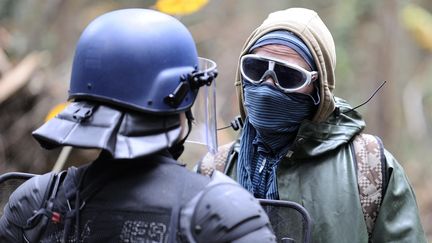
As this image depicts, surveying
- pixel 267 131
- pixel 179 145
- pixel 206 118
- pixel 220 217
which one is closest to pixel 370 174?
pixel 267 131

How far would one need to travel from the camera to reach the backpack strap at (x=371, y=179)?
2.80 metres

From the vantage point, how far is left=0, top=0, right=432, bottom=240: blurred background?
5.94 metres

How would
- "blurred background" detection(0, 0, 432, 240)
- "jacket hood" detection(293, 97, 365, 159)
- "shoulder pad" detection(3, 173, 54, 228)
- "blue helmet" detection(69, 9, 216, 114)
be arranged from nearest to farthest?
"blue helmet" detection(69, 9, 216, 114) < "shoulder pad" detection(3, 173, 54, 228) < "jacket hood" detection(293, 97, 365, 159) < "blurred background" detection(0, 0, 432, 240)

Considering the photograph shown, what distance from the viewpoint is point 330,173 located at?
288cm

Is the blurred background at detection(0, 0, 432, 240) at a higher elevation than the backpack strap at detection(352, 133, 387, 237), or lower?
lower

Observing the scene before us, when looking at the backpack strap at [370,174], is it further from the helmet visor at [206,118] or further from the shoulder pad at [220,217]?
the shoulder pad at [220,217]

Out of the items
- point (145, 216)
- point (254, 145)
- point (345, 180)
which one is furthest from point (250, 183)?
point (145, 216)

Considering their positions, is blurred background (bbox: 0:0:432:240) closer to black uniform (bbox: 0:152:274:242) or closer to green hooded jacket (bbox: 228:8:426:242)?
green hooded jacket (bbox: 228:8:426:242)

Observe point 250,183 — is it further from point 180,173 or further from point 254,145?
point 180,173

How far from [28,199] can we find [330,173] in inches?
52.2

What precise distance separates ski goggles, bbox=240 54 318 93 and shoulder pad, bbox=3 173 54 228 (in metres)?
1.13

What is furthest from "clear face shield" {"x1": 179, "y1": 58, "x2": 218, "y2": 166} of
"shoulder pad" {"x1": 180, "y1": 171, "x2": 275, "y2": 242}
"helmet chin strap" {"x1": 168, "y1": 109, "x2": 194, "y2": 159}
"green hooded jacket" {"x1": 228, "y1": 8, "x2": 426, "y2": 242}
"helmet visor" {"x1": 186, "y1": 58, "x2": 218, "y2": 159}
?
"green hooded jacket" {"x1": 228, "y1": 8, "x2": 426, "y2": 242}

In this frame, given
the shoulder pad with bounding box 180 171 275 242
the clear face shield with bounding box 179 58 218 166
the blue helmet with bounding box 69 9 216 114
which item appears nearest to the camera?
the shoulder pad with bounding box 180 171 275 242

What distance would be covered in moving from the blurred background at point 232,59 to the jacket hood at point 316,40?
306 centimetres
